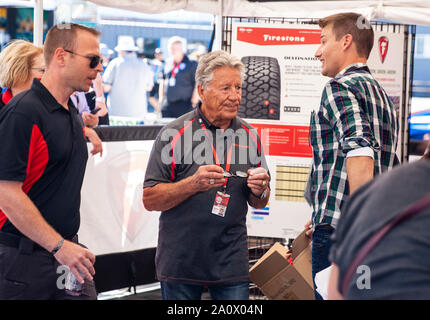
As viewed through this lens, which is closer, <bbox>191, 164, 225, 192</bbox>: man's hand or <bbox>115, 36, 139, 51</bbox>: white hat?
<bbox>191, 164, 225, 192</bbox>: man's hand

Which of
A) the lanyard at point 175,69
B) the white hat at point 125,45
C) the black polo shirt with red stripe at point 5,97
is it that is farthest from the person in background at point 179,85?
the black polo shirt with red stripe at point 5,97

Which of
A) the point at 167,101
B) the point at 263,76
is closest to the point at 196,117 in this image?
the point at 263,76

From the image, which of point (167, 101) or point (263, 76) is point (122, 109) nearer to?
point (167, 101)

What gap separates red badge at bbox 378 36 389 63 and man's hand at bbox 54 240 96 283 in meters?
3.17

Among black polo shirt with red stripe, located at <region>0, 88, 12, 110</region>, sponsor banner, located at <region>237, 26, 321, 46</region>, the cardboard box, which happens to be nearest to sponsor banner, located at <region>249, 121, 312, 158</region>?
sponsor banner, located at <region>237, 26, 321, 46</region>

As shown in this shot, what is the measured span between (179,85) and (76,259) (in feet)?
23.0

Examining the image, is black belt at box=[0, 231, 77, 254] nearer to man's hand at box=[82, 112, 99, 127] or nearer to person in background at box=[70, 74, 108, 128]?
person in background at box=[70, 74, 108, 128]

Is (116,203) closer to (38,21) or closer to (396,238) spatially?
(38,21)

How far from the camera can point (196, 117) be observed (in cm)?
280

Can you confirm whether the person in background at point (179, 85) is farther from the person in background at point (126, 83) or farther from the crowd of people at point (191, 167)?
the crowd of people at point (191, 167)

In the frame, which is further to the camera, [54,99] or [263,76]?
[263,76]

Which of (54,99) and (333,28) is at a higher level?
(333,28)

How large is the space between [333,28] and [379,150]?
Result: 61 centimetres

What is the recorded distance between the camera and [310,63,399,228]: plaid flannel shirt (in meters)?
2.50
